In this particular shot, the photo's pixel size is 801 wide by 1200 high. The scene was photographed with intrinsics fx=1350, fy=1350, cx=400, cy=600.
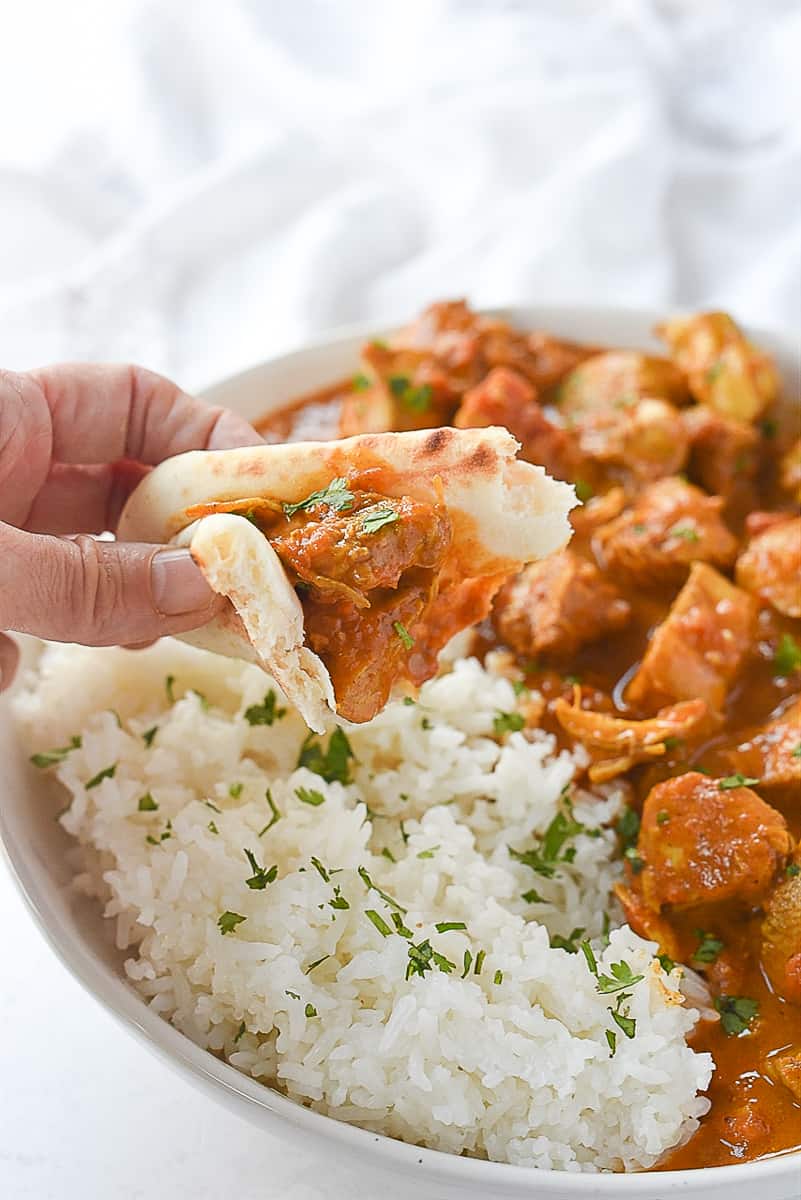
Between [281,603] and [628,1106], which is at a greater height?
[281,603]

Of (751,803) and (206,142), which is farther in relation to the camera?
(206,142)

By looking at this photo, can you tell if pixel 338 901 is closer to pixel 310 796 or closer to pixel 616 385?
pixel 310 796

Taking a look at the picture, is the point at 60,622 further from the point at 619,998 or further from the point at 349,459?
the point at 619,998

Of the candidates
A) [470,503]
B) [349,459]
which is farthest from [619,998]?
[349,459]

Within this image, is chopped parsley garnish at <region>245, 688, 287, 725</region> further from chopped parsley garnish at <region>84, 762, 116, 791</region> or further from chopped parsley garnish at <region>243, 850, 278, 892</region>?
chopped parsley garnish at <region>243, 850, 278, 892</region>

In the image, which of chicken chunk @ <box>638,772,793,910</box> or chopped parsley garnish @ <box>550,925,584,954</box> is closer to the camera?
chicken chunk @ <box>638,772,793,910</box>

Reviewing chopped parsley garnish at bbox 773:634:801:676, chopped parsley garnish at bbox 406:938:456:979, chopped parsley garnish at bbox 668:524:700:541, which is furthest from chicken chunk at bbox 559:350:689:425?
chopped parsley garnish at bbox 406:938:456:979

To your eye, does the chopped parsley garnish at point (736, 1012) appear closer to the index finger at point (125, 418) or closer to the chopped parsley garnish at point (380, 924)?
the chopped parsley garnish at point (380, 924)
